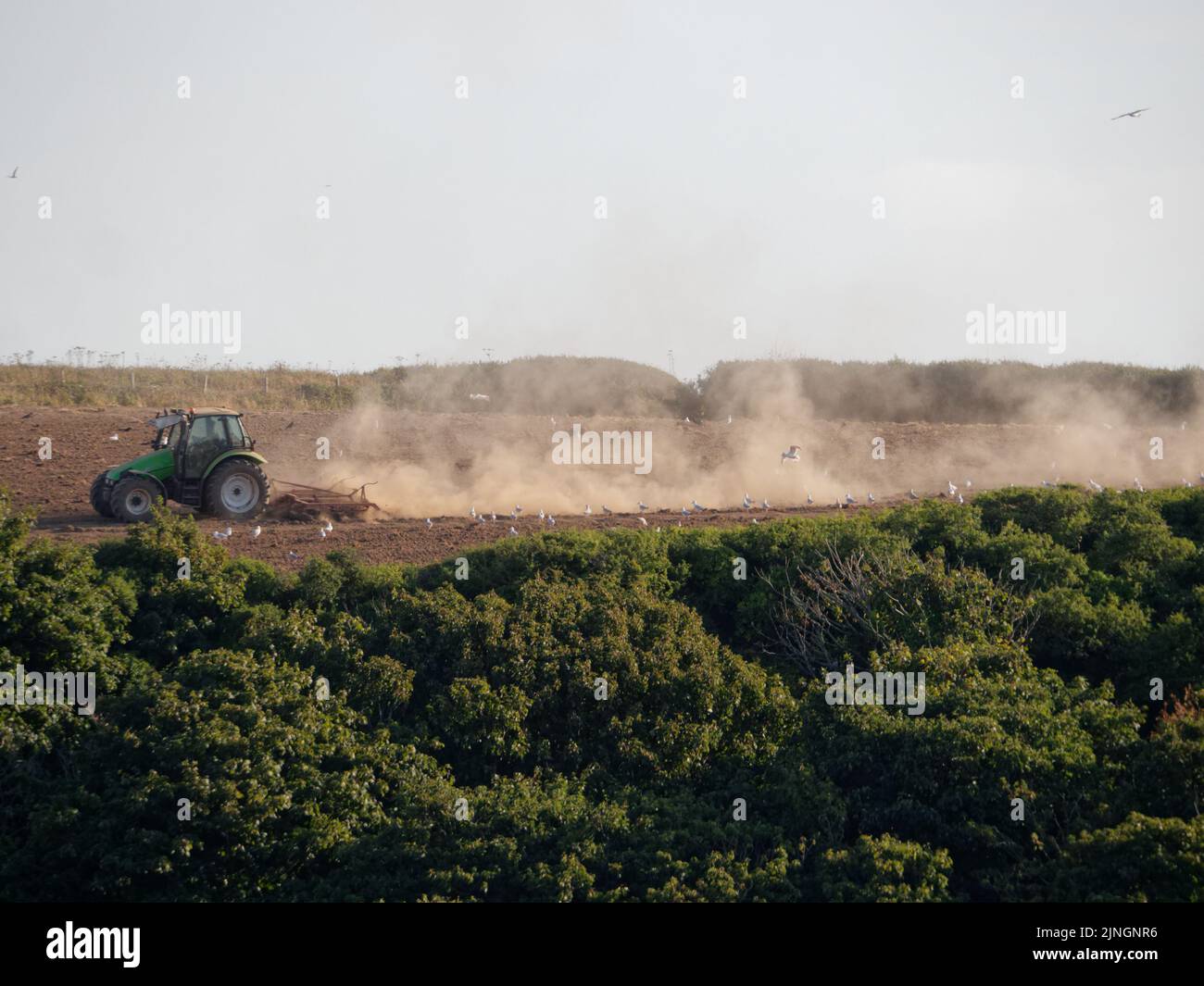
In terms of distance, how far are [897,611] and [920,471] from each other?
18236 mm

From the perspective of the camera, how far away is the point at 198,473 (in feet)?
84.7

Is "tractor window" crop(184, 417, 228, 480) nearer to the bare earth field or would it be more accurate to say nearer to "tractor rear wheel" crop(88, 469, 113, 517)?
the bare earth field

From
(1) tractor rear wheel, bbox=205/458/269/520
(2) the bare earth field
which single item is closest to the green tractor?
(1) tractor rear wheel, bbox=205/458/269/520

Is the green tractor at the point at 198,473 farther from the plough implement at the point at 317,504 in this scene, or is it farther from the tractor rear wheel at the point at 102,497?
the plough implement at the point at 317,504

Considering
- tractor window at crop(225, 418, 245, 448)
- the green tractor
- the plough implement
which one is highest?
tractor window at crop(225, 418, 245, 448)

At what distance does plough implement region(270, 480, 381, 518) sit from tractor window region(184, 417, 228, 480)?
1934mm

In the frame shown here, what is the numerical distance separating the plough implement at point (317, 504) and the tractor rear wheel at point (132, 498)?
2978 millimetres

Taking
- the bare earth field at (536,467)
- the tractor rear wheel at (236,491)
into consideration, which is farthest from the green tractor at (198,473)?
the bare earth field at (536,467)

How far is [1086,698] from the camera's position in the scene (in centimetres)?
1895

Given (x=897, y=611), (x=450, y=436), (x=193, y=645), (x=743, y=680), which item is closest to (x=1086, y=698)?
(x=897, y=611)

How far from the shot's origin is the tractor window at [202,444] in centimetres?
2567

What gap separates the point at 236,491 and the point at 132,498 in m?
2.11

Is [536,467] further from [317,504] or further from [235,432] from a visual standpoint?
[235,432]

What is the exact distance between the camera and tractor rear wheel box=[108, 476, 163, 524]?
24.9 meters
